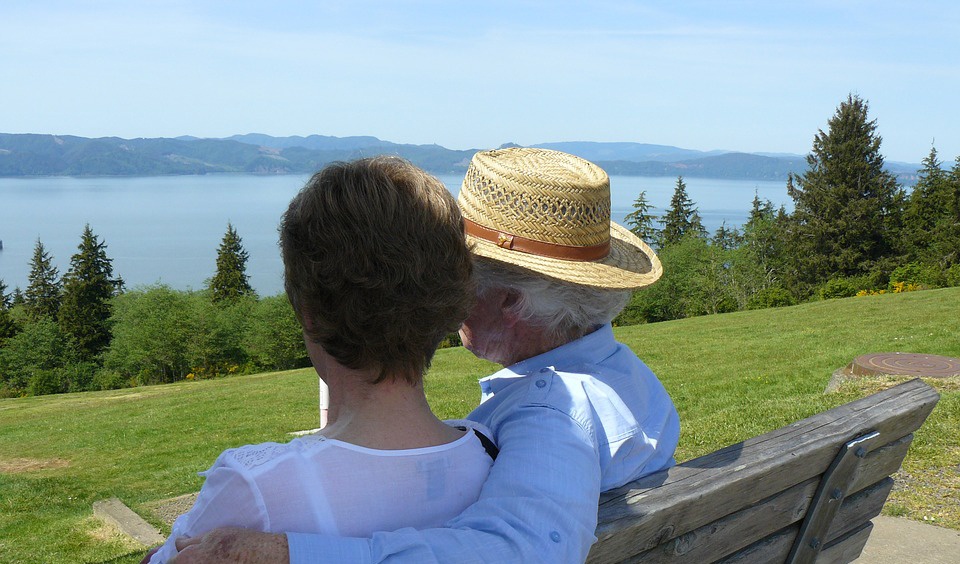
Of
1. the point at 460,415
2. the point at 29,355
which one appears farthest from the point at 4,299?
the point at 460,415

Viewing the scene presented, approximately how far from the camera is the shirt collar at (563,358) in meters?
2.04

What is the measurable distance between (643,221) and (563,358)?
66.5m

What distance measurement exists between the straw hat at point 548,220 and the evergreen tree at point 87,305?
6079cm

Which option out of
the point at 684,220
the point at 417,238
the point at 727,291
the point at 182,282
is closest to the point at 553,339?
the point at 417,238

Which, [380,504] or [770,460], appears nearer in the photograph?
[380,504]

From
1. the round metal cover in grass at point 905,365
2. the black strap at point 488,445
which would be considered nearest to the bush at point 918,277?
the round metal cover in grass at point 905,365

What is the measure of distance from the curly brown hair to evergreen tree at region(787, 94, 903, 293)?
48.1m

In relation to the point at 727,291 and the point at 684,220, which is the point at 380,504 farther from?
the point at 684,220

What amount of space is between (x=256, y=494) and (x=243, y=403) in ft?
50.6

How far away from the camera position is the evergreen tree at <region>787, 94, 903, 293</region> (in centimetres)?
4556

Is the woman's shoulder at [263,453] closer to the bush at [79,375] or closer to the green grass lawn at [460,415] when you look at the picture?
the green grass lawn at [460,415]

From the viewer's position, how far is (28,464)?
11.6m

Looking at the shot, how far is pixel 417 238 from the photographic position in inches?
54.1

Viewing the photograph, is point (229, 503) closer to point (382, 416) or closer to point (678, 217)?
point (382, 416)
